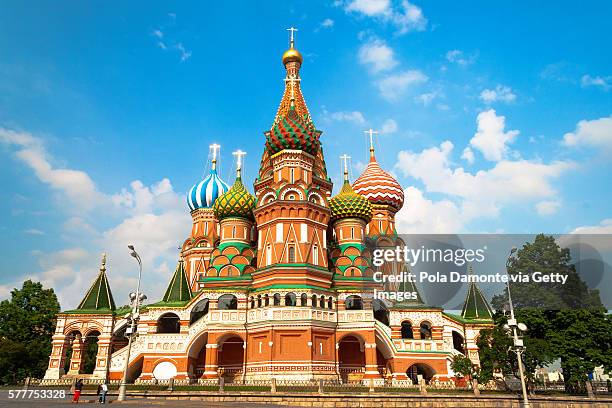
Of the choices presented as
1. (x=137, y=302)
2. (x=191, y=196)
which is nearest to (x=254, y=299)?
(x=137, y=302)

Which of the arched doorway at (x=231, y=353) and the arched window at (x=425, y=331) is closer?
the arched doorway at (x=231, y=353)

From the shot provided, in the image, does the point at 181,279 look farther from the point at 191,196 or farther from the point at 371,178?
the point at 371,178

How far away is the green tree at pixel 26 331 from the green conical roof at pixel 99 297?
7343mm

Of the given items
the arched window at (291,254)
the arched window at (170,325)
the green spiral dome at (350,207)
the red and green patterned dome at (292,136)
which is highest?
the red and green patterned dome at (292,136)

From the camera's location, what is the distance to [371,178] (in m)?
44.4

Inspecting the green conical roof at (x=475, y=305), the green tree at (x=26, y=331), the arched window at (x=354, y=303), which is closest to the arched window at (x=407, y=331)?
the arched window at (x=354, y=303)

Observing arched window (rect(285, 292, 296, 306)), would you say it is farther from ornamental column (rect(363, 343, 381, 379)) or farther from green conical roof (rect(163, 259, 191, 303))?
green conical roof (rect(163, 259, 191, 303))

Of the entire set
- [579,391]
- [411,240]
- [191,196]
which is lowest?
[579,391]

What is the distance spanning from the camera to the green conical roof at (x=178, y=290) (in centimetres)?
3244

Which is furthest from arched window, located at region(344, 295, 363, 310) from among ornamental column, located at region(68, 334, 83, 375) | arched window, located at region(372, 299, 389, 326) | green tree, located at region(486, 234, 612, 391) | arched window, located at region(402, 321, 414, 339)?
ornamental column, located at region(68, 334, 83, 375)

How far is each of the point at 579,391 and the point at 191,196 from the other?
34103 millimetres

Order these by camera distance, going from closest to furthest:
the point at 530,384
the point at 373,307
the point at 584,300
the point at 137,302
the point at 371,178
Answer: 1. the point at 137,302
2. the point at 530,384
3. the point at 584,300
4. the point at 373,307
5. the point at 371,178

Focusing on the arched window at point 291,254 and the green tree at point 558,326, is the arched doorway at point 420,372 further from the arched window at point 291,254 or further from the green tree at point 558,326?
the arched window at point 291,254

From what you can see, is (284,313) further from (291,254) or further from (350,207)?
(350,207)
